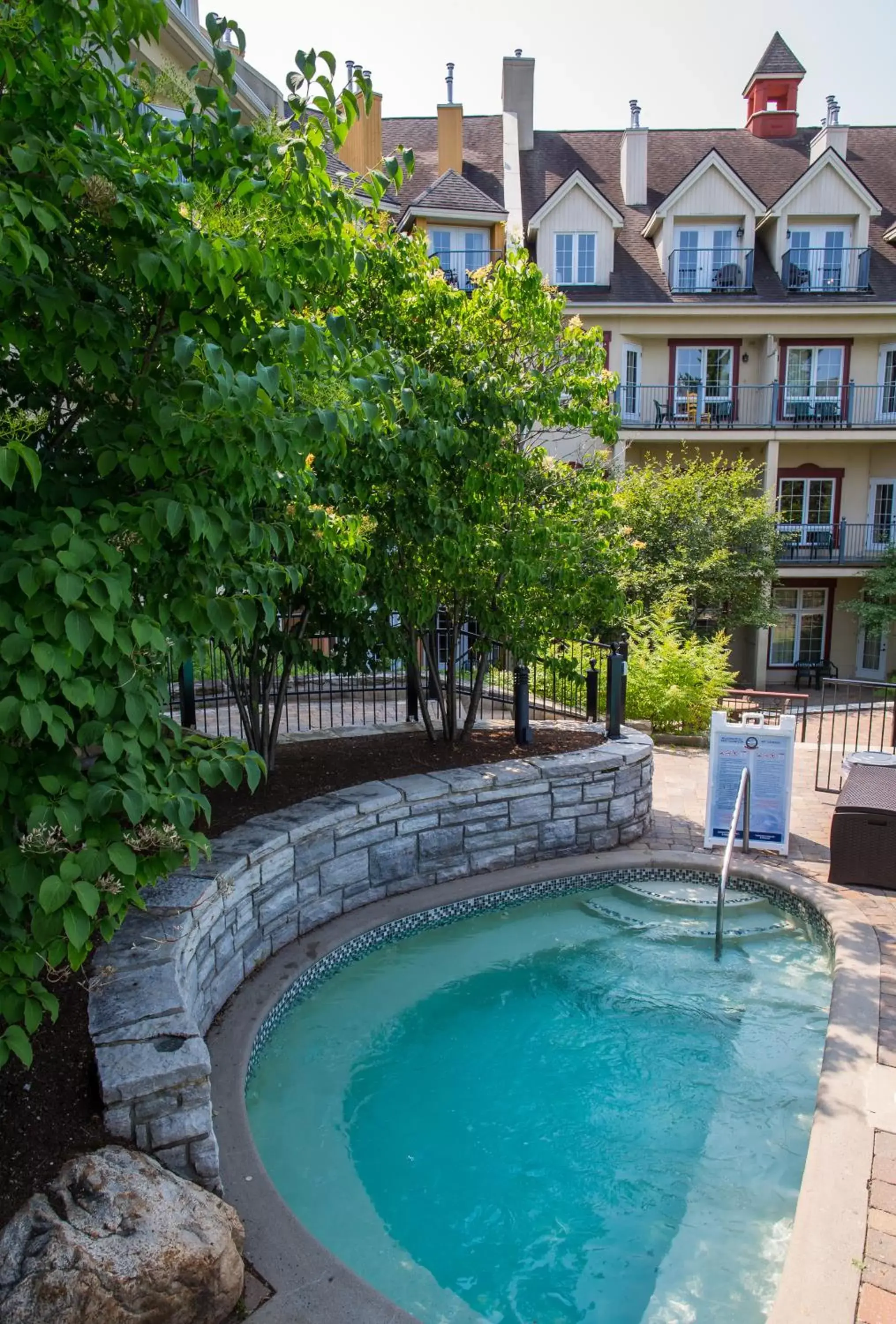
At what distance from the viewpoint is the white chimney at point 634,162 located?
22578 millimetres

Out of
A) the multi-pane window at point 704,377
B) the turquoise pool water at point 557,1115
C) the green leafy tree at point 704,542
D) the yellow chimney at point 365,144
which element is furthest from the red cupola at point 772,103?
the turquoise pool water at point 557,1115

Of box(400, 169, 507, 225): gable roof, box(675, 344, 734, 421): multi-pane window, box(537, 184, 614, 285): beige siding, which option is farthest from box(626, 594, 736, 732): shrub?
box(400, 169, 507, 225): gable roof

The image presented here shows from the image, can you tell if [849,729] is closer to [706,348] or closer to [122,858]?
[706,348]

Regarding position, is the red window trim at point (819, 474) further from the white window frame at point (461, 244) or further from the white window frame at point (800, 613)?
the white window frame at point (461, 244)

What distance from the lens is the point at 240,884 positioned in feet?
16.9

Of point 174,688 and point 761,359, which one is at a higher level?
point 761,359

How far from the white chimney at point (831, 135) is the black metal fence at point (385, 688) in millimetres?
17564

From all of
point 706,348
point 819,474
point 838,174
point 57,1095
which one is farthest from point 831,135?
point 57,1095

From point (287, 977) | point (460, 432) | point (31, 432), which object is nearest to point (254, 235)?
point (31, 432)

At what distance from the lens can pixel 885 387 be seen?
21.6 metres

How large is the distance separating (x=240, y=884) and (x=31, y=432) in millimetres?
2800

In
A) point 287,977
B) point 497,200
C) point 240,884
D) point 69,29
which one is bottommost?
point 287,977

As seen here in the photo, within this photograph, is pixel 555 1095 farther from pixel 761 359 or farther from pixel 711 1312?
pixel 761 359

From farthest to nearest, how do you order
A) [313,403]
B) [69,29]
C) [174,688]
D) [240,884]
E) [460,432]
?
[174,688]
[460,432]
[240,884]
[313,403]
[69,29]
